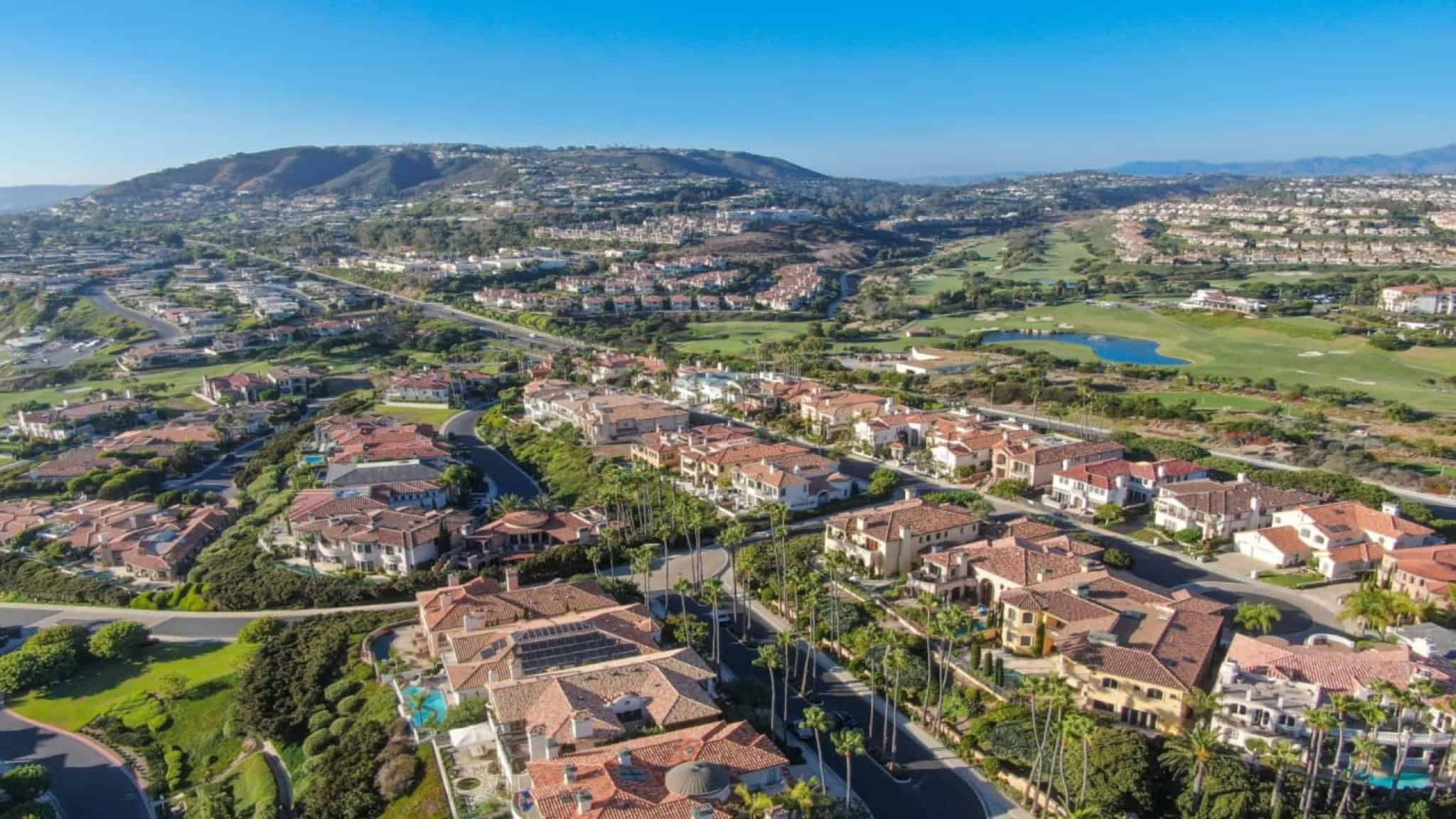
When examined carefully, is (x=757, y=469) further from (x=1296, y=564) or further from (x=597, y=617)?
(x=1296, y=564)

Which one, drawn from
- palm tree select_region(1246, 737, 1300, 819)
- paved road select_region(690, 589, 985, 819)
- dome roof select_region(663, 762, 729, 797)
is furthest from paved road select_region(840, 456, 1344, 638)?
dome roof select_region(663, 762, 729, 797)

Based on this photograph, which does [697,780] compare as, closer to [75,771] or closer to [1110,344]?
[75,771]

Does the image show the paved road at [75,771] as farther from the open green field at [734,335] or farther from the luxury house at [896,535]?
the open green field at [734,335]

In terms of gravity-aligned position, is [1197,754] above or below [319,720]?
above

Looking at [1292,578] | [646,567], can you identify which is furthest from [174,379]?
[1292,578]

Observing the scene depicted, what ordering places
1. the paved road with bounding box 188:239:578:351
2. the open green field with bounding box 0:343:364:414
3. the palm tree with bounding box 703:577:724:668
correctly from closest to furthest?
the palm tree with bounding box 703:577:724:668, the open green field with bounding box 0:343:364:414, the paved road with bounding box 188:239:578:351

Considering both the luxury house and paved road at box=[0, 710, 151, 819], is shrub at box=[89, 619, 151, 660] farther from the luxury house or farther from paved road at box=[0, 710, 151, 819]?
the luxury house

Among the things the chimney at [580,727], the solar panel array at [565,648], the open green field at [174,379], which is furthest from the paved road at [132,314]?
the chimney at [580,727]

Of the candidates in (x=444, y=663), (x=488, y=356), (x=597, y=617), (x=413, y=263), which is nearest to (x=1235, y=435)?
(x=597, y=617)
